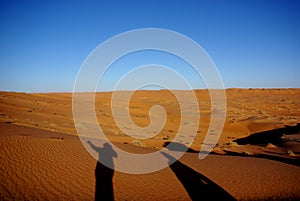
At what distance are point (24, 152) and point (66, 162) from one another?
65.1 inches

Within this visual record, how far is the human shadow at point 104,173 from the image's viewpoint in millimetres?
6036

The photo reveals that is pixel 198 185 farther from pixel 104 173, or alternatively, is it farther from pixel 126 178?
pixel 104 173

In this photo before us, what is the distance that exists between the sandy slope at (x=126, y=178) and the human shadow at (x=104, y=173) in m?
0.18

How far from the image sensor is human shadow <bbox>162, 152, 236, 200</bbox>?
6227 millimetres

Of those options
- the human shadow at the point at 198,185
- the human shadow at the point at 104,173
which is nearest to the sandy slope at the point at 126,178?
the human shadow at the point at 198,185

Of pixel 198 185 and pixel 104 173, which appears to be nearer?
pixel 198 185

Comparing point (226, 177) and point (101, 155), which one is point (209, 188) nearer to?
point (226, 177)

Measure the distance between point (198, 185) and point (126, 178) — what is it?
8.12ft

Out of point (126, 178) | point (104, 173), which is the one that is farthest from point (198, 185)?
point (104, 173)

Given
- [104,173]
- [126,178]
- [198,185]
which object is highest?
[104,173]

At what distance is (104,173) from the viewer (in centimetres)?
729

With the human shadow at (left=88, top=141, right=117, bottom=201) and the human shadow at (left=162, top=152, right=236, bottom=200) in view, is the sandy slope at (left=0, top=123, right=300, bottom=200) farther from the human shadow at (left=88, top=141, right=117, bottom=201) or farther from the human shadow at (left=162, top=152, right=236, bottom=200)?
the human shadow at (left=88, top=141, right=117, bottom=201)

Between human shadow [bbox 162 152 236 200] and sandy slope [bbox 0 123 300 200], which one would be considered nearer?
sandy slope [bbox 0 123 300 200]

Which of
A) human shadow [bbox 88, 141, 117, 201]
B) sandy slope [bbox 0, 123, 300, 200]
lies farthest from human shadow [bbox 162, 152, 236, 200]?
human shadow [bbox 88, 141, 117, 201]
